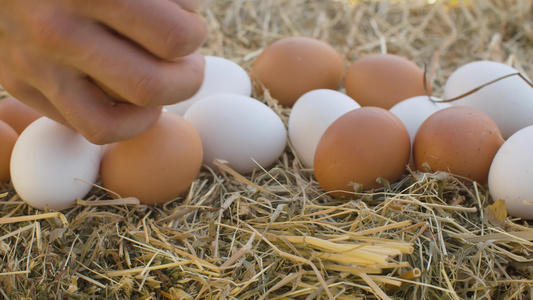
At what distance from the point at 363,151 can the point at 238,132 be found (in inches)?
15.0

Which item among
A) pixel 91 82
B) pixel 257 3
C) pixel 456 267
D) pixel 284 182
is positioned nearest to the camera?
pixel 91 82

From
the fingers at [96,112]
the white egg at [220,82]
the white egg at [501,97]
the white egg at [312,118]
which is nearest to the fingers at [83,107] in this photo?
the fingers at [96,112]

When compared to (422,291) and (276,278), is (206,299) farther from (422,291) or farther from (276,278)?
(422,291)

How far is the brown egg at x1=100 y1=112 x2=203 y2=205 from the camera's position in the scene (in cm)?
130

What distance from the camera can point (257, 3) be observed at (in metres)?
2.70

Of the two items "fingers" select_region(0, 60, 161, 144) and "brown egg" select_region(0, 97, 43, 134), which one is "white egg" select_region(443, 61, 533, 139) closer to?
"fingers" select_region(0, 60, 161, 144)

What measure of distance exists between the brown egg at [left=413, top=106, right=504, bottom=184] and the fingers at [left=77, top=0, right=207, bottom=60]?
75 centimetres

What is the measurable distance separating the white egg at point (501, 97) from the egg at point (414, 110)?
11cm

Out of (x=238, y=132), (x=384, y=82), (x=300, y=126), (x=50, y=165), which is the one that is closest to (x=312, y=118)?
(x=300, y=126)

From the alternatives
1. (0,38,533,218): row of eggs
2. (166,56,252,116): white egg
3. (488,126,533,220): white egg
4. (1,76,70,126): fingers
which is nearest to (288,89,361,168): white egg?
(0,38,533,218): row of eggs

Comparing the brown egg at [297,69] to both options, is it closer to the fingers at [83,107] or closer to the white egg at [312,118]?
the white egg at [312,118]

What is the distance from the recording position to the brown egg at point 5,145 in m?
1.38

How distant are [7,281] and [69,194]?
277 mm

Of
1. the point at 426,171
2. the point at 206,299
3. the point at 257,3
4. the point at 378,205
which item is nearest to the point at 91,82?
the point at 206,299
